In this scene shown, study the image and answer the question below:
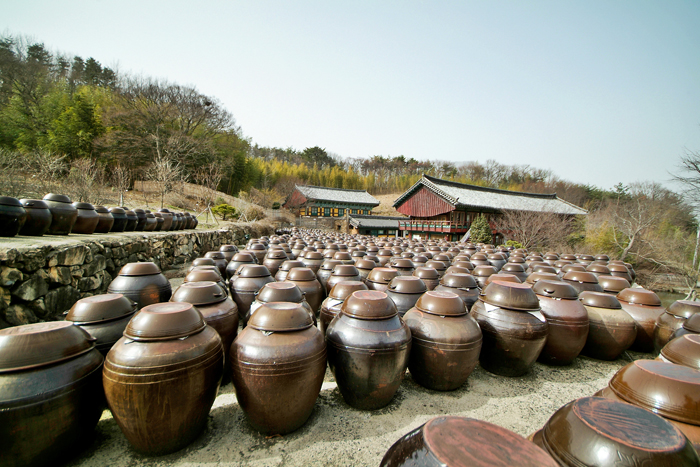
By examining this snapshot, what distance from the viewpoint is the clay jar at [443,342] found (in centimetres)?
363

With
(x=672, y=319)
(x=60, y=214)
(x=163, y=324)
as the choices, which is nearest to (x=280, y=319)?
(x=163, y=324)

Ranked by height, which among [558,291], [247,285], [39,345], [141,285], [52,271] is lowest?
[52,271]

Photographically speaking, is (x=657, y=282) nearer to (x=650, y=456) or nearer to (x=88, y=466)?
(x=650, y=456)

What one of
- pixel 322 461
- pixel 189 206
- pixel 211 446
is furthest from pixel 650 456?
pixel 189 206

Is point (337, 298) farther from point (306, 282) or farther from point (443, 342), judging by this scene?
point (443, 342)

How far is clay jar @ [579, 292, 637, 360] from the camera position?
4711 millimetres

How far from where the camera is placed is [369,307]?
3406mm

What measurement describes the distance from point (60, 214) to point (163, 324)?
6.56 metres

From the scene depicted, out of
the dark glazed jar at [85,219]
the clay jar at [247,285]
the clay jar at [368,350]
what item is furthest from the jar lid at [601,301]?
the dark glazed jar at [85,219]

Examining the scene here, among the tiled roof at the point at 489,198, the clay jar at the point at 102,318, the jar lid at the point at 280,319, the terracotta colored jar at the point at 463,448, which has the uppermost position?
the tiled roof at the point at 489,198

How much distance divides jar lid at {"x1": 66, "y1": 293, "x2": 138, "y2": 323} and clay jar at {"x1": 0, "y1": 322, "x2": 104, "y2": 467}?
1.80ft

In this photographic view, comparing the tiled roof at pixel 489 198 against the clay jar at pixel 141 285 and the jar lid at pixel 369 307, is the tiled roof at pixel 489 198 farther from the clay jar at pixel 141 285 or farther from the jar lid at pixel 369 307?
the clay jar at pixel 141 285

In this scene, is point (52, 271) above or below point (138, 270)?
below

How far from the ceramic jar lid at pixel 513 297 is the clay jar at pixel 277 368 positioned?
2.57m
